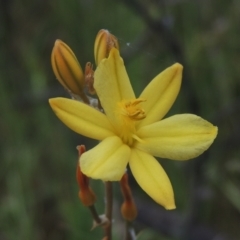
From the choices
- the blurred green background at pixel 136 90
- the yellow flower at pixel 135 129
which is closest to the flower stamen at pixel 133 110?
the yellow flower at pixel 135 129

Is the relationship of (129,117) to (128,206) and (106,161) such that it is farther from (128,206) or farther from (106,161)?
(128,206)

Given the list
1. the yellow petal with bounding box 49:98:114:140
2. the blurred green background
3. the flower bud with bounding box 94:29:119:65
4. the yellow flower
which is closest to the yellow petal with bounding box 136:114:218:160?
the yellow flower

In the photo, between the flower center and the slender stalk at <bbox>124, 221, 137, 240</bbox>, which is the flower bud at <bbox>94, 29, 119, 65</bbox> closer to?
the flower center

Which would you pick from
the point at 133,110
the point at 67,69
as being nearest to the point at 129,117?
the point at 133,110

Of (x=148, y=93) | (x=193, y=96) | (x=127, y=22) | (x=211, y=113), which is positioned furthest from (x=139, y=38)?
(x=148, y=93)

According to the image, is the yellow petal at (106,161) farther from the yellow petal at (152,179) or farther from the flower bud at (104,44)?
the flower bud at (104,44)
